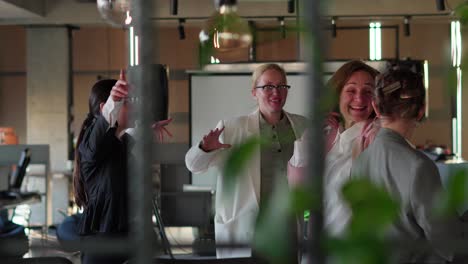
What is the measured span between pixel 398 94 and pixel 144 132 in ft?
5.05

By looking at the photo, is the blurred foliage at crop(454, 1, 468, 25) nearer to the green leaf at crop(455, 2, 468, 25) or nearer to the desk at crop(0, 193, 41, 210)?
the green leaf at crop(455, 2, 468, 25)

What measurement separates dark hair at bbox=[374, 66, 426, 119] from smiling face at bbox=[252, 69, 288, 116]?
116 centimetres

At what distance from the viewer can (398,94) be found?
2125 mm

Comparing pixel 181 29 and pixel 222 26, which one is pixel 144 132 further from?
pixel 181 29

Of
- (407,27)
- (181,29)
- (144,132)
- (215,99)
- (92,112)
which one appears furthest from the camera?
(181,29)

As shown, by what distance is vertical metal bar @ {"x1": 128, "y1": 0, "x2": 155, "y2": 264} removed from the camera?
671 mm

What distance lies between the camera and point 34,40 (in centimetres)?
1259

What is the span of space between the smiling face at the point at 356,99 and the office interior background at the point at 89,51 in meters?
5.95

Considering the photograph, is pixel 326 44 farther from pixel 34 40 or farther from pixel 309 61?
pixel 34 40

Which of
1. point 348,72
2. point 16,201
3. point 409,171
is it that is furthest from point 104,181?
point 16,201

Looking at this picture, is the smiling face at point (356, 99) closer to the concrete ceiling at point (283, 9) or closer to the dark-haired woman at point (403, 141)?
the dark-haired woman at point (403, 141)

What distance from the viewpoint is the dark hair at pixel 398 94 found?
1931mm

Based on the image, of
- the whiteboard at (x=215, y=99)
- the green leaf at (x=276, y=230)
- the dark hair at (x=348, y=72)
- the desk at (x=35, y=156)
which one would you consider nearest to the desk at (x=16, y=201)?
the desk at (x=35, y=156)

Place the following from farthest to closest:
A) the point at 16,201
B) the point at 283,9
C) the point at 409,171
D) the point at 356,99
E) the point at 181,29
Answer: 1. the point at 181,29
2. the point at 283,9
3. the point at 16,201
4. the point at 356,99
5. the point at 409,171
